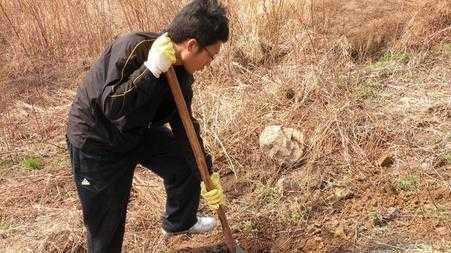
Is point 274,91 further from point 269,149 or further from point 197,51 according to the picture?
point 197,51

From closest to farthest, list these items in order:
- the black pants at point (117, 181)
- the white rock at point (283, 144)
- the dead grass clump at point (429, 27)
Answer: the black pants at point (117, 181) → the white rock at point (283, 144) → the dead grass clump at point (429, 27)

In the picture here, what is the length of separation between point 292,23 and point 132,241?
8.41ft

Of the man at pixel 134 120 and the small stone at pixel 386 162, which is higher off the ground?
the man at pixel 134 120

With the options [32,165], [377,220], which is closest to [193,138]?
[377,220]

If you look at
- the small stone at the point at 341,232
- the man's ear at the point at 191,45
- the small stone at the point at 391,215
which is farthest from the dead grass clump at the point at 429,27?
the man's ear at the point at 191,45

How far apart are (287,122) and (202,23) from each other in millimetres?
1778

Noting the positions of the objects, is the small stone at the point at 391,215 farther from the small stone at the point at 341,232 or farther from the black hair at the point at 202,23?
the black hair at the point at 202,23

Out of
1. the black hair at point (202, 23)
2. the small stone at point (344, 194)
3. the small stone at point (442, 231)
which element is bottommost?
the small stone at point (442, 231)

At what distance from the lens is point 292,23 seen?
4.79 metres

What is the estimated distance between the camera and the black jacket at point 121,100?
220 centimetres

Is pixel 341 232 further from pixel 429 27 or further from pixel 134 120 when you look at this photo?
pixel 429 27

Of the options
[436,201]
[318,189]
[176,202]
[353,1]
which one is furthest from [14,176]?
[353,1]

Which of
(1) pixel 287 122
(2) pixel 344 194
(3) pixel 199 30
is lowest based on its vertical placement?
(2) pixel 344 194

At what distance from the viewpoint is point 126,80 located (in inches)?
88.7
